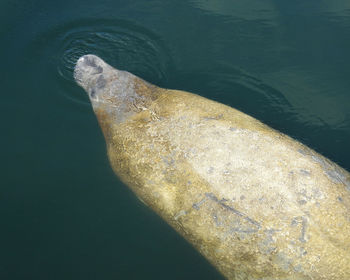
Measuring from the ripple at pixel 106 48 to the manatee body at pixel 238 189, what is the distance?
1401mm

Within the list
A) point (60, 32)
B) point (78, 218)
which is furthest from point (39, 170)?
point (60, 32)

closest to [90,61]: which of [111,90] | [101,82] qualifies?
[101,82]

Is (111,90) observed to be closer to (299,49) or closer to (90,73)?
(90,73)

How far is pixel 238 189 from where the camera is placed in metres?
2.90

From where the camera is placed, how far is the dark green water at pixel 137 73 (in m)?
3.69

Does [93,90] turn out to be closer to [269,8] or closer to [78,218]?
[78,218]

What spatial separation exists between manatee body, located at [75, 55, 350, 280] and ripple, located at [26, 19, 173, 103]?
1401mm

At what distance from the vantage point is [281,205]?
9.12 feet

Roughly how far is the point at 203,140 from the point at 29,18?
13.3 feet

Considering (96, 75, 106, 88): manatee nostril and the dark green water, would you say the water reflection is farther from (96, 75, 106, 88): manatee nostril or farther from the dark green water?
(96, 75, 106, 88): manatee nostril

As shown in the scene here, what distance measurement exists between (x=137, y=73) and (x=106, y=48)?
29.8 inches

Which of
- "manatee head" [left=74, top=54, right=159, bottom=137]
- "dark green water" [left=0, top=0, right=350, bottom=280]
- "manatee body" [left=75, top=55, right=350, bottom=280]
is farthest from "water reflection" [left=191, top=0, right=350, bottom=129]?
"manatee head" [left=74, top=54, right=159, bottom=137]

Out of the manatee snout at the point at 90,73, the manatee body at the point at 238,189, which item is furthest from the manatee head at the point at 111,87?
the manatee body at the point at 238,189

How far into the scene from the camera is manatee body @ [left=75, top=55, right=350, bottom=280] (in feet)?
8.87
